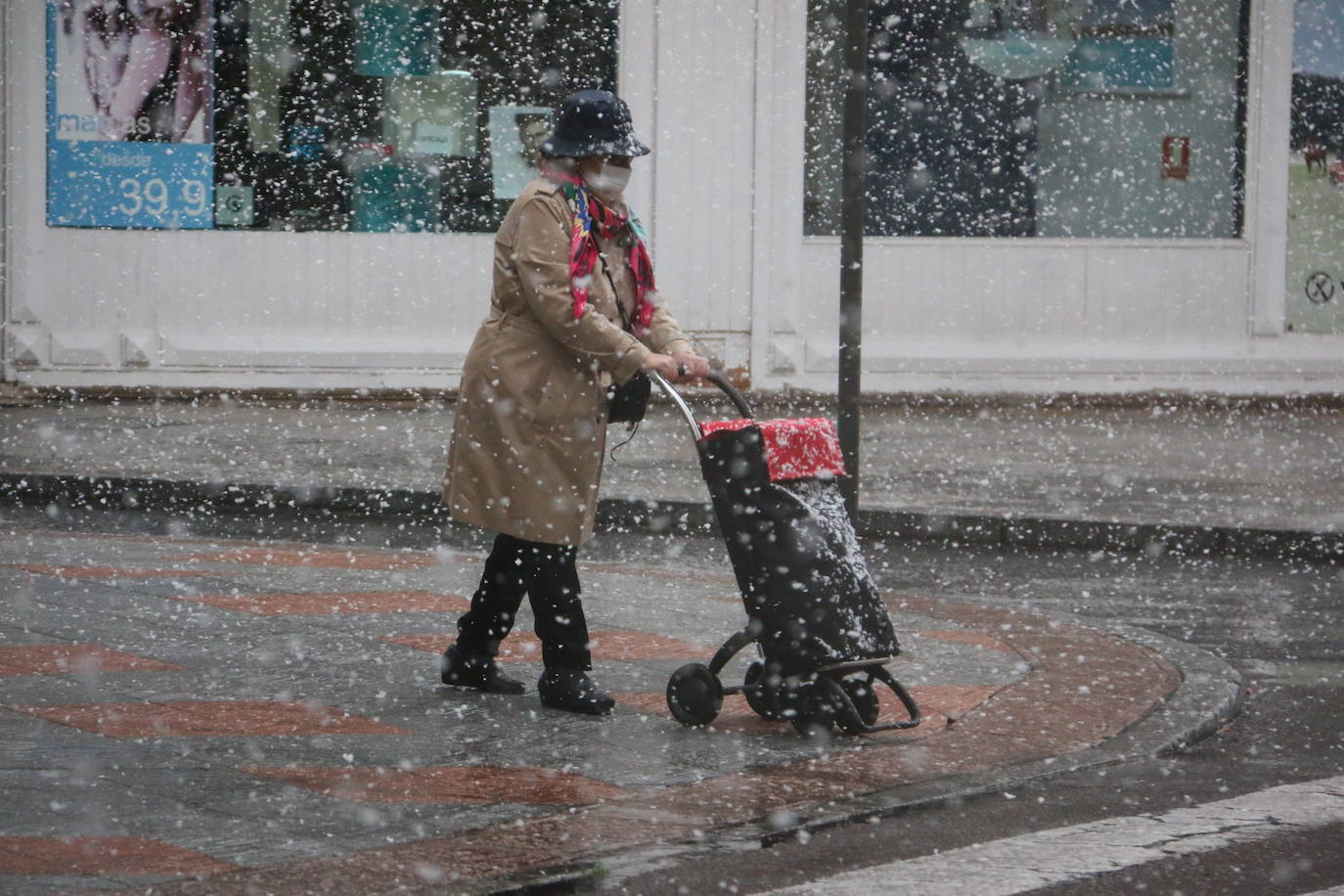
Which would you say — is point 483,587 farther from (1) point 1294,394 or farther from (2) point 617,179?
(1) point 1294,394

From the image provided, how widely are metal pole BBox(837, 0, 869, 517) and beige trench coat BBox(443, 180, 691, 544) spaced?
330 cm

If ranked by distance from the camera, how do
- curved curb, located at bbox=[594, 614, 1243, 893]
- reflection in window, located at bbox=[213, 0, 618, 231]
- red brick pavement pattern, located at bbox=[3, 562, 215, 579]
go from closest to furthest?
curved curb, located at bbox=[594, 614, 1243, 893] < red brick pavement pattern, located at bbox=[3, 562, 215, 579] < reflection in window, located at bbox=[213, 0, 618, 231]

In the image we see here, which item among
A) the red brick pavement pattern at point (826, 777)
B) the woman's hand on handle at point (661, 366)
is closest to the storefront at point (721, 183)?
the red brick pavement pattern at point (826, 777)

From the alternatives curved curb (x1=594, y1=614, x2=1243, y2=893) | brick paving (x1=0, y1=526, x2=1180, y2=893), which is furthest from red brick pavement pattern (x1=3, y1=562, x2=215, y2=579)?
curved curb (x1=594, y1=614, x2=1243, y2=893)

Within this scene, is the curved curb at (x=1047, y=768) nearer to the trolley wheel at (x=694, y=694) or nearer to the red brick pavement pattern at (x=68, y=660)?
the trolley wheel at (x=694, y=694)

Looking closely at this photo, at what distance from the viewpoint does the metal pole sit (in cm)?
899

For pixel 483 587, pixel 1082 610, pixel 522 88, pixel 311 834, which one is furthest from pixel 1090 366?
pixel 311 834

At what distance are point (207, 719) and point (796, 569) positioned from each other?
1.63 metres

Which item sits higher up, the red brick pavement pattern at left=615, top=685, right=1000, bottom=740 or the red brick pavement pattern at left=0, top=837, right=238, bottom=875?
the red brick pavement pattern at left=0, top=837, right=238, bottom=875

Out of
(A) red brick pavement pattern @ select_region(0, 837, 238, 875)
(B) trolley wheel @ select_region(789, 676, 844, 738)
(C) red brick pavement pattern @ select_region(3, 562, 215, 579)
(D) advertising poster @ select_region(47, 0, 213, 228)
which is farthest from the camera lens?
(D) advertising poster @ select_region(47, 0, 213, 228)

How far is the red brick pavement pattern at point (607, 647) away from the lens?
6.77 m

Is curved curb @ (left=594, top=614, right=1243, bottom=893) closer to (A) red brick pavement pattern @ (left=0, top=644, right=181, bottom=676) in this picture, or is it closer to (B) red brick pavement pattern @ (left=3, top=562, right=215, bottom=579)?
(A) red brick pavement pattern @ (left=0, top=644, right=181, bottom=676)

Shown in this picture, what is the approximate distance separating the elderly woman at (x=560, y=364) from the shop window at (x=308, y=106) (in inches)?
438

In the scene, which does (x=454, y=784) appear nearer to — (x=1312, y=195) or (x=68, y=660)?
(x=68, y=660)
